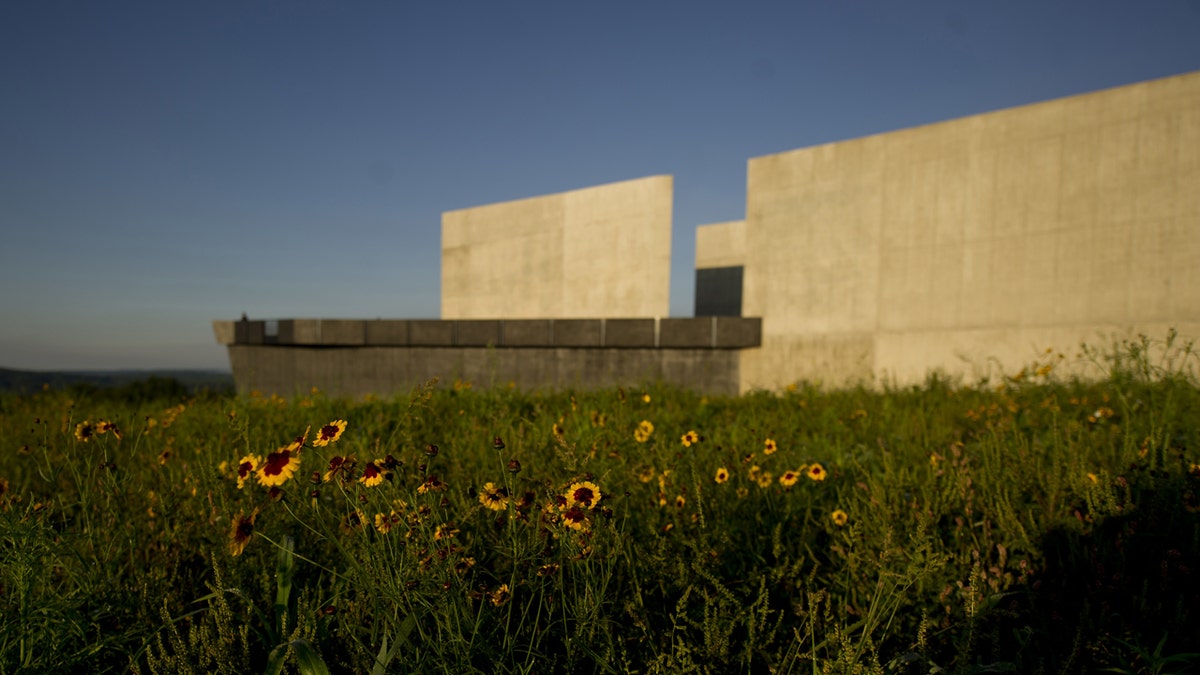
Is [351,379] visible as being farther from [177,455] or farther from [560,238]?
[177,455]

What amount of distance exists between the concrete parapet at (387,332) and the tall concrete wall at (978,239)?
5.73 metres

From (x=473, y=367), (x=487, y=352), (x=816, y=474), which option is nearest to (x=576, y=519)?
(x=816, y=474)

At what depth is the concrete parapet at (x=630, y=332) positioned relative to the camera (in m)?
10.4

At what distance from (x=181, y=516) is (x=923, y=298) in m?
9.23

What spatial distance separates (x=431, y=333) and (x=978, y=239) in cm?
835

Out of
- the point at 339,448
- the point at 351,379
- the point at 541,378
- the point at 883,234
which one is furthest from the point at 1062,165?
the point at 351,379

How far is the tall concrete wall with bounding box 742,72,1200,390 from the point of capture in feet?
26.1

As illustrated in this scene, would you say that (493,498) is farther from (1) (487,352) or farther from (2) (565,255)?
(2) (565,255)

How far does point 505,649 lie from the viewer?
138 cm

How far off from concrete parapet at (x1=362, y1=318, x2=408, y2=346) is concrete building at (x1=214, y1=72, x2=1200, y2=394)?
4 cm

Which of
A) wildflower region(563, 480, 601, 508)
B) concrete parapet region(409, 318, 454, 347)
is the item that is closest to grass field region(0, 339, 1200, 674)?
wildflower region(563, 480, 601, 508)

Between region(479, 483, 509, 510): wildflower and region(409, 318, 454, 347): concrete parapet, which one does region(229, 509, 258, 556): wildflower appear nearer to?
region(479, 483, 509, 510): wildflower

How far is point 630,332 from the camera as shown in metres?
10.5

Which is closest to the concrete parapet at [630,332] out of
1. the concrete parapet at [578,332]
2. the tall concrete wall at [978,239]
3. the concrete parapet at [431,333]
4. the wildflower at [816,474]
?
the concrete parapet at [578,332]
